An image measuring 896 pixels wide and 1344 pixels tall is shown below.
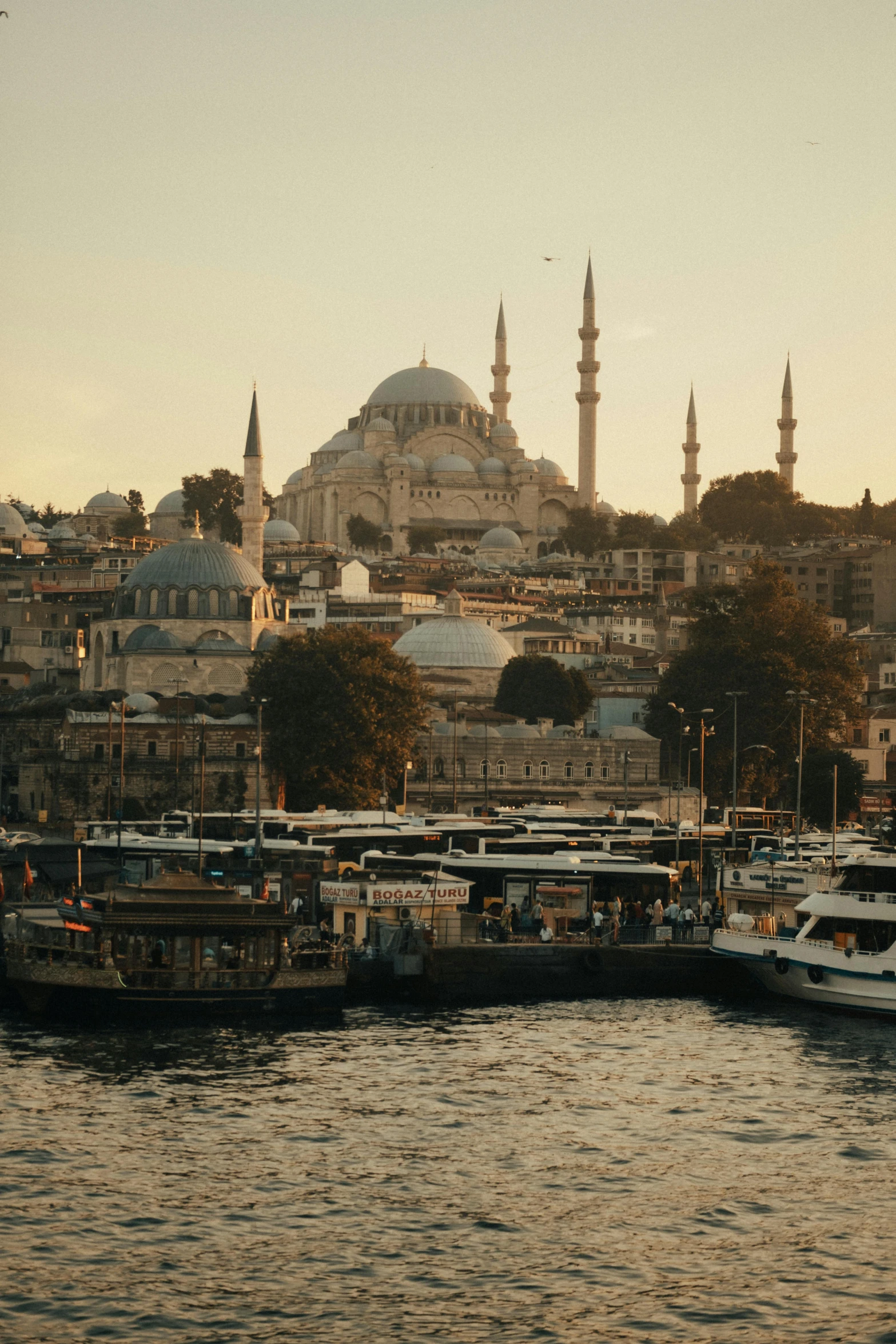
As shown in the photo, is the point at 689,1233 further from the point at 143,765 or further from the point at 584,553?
the point at 584,553

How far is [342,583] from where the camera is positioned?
104m

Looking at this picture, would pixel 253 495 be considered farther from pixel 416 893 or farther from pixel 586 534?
pixel 416 893

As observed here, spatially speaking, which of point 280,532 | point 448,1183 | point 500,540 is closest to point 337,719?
point 448,1183

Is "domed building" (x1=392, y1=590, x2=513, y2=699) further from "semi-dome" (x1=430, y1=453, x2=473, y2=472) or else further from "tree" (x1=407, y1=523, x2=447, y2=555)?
"semi-dome" (x1=430, y1=453, x2=473, y2=472)

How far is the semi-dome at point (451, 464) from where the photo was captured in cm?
14038

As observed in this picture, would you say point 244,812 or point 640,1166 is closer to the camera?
point 640,1166

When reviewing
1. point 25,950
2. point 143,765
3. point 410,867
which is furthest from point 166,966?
point 143,765

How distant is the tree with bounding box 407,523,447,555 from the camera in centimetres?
13162

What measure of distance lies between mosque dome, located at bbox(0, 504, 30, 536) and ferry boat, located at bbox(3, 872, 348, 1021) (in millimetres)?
89941

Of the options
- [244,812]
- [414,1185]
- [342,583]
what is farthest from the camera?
[342,583]

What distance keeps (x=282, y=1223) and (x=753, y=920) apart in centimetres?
1642

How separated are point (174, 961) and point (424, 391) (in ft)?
401

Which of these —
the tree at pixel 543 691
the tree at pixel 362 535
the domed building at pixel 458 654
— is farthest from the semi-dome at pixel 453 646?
the tree at pixel 362 535

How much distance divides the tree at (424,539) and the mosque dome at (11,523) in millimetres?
24994
